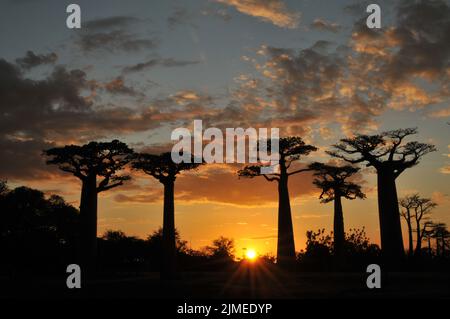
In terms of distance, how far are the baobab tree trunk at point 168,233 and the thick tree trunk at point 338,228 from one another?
457 inches

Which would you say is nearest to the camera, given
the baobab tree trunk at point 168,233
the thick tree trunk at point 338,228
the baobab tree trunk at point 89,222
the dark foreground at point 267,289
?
the dark foreground at point 267,289

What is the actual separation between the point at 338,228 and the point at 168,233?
12.3 metres

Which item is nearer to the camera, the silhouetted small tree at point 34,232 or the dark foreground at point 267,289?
the dark foreground at point 267,289

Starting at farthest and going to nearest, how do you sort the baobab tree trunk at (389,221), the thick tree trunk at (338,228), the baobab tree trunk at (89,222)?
the thick tree trunk at (338,228), the baobab tree trunk at (389,221), the baobab tree trunk at (89,222)

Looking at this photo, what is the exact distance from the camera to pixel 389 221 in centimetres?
3177

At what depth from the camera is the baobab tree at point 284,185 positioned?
32062mm

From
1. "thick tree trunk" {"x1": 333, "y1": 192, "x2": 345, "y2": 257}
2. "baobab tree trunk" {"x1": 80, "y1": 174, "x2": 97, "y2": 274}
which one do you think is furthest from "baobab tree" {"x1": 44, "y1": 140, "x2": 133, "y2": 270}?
"thick tree trunk" {"x1": 333, "y1": 192, "x2": 345, "y2": 257}

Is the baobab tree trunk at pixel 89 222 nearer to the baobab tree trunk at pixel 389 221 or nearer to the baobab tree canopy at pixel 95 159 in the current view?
the baobab tree canopy at pixel 95 159

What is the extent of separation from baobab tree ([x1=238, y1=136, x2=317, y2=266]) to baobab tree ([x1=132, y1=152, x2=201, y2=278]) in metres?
4.74

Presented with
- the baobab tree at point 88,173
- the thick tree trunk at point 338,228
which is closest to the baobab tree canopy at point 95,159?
the baobab tree at point 88,173

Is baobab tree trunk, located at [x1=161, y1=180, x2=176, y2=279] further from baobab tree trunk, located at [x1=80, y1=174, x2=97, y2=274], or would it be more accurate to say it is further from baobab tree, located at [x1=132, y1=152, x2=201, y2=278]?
baobab tree trunk, located at [x1=80, y1=174, x2=97, y2=274]
